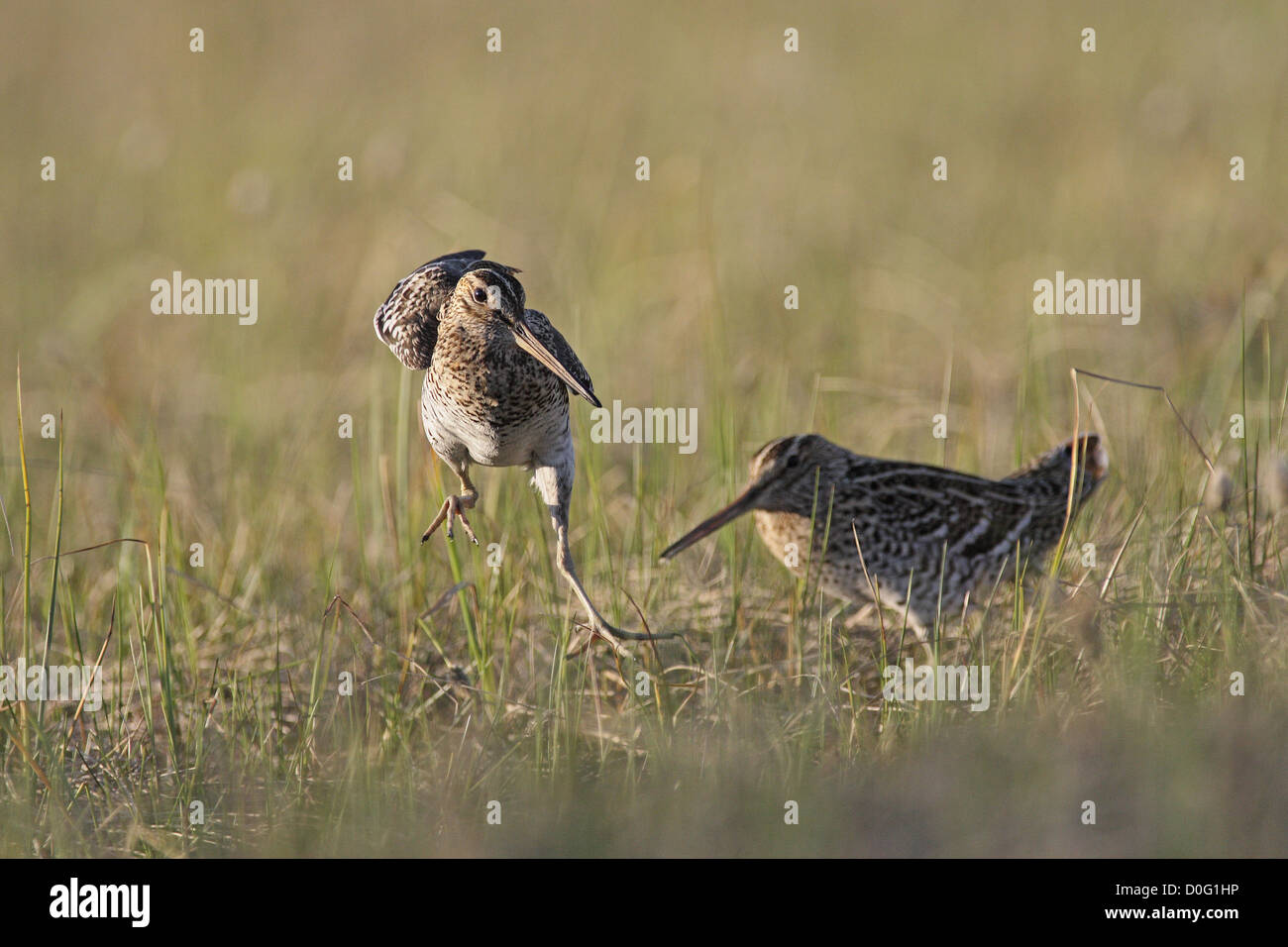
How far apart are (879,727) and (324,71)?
13360 millimetres

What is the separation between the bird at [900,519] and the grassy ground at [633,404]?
0.20m

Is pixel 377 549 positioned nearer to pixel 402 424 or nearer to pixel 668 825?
pixel 402 424

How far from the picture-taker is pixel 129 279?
11883 mm

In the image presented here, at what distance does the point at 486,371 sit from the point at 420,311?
47 centimetres

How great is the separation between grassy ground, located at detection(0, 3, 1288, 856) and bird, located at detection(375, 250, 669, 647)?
3.26 ft

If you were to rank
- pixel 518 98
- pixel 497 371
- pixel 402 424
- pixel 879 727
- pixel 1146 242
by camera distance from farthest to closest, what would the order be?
1. pixel 518 98
2. pixel 1146 242
3. pixel 402 424
4. pixel 879 727
5. pixel 497 371

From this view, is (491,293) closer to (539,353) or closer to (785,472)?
(539,353)

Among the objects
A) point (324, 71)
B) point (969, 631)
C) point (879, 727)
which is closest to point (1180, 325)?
point (969, 631)

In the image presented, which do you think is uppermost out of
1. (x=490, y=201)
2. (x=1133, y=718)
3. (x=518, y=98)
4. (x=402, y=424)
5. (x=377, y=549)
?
(x=518, y=98)

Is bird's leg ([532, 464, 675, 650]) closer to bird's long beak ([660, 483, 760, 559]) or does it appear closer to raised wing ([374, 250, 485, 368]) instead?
raised wing ([374, 250, 485, 368])

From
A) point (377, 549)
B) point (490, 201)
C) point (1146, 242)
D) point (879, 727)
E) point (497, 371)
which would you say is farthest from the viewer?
point (490, 201)

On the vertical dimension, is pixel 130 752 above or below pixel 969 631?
below

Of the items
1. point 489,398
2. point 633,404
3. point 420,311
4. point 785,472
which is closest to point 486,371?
point 489,398

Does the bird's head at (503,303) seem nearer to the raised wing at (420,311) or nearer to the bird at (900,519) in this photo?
the raised wing at (420,311)
